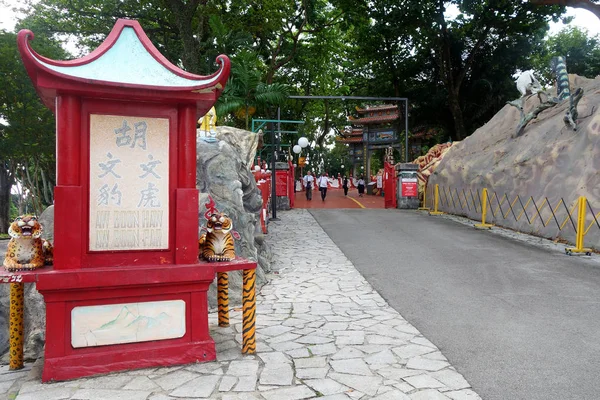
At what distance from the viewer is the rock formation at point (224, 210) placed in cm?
527

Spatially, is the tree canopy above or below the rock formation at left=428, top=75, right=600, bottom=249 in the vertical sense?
above

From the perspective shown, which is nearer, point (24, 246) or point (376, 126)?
point (24, 246)

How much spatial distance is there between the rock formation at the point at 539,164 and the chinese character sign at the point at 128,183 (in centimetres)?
936

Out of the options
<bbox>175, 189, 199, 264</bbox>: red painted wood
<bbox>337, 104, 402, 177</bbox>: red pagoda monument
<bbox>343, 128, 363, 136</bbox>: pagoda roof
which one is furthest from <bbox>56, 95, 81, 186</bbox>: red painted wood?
<bbox>343, 128, 363, 136</bbox>: pagoda roof

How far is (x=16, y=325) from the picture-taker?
14.1 ft

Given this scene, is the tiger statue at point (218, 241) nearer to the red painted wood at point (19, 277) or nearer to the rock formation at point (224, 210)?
the red painted wood at point (19, 277)

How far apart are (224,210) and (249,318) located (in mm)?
3246

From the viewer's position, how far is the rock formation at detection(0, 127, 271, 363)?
17.3 feet

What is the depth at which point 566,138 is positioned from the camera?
1270cm

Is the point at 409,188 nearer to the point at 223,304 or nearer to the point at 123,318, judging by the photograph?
the point at 223,304

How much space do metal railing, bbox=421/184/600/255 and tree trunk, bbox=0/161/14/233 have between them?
1727 centimetres

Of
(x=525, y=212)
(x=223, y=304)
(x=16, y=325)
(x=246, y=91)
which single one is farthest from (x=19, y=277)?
(x=246, y=91)

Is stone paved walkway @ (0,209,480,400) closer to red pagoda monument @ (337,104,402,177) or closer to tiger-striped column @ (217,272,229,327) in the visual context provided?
tiger-striped column @ (217,272,229,327)

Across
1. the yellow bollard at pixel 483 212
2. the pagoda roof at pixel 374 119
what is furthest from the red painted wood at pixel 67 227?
the pagoda roof at pixel 374 119
